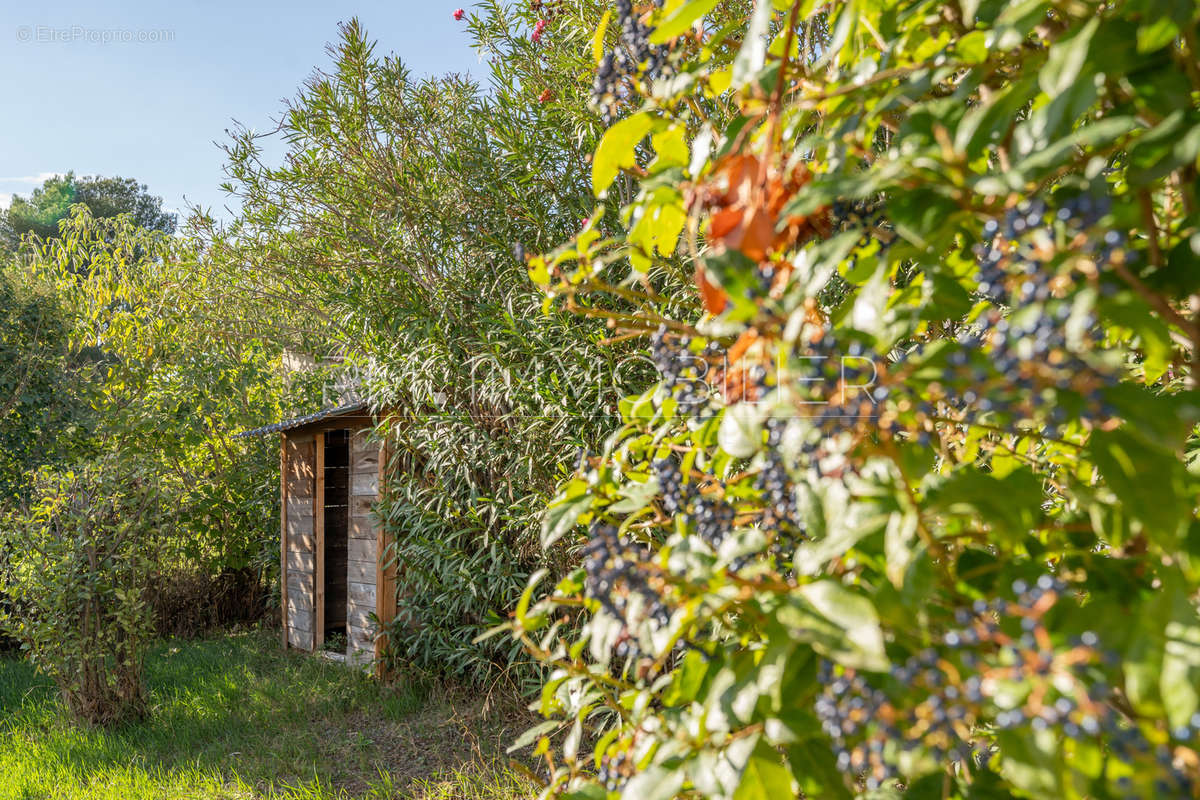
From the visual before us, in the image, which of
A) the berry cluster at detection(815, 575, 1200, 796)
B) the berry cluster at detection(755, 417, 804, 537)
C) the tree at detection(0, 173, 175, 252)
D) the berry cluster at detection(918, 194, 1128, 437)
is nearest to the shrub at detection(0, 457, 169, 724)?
the berry cluster at detection(755, 417, 804, 537)

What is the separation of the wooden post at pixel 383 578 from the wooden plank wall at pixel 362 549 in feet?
0.57

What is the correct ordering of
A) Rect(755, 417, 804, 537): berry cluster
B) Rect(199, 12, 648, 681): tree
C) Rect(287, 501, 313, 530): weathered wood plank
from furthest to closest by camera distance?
Rect(287, 501, 313, 530): weathered wood plank
Rect(199, 12, 648, 681): tree
Rect(755, 417, 804, 537): berry cluster

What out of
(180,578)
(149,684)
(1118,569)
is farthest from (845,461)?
(180,578)

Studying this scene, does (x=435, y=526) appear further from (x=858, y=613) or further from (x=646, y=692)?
(x=858, y=613)

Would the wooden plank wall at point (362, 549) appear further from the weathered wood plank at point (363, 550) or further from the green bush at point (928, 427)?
the green bush at point (928, 427)

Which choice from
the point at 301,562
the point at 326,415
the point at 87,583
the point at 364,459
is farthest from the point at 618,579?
the point at 301,562

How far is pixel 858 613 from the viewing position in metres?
0.55

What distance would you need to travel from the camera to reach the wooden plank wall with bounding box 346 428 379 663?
17.5 ft

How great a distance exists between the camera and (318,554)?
6.19 meters

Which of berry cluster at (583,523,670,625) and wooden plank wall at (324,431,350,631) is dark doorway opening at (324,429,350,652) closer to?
wooden plank wall at (324,431,350,631)

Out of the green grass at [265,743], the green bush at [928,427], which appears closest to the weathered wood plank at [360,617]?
the green grass at [265,743]

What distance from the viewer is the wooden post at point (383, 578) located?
487 centimetres

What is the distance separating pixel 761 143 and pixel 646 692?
616 millimetres

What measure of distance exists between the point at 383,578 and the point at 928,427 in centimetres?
484
